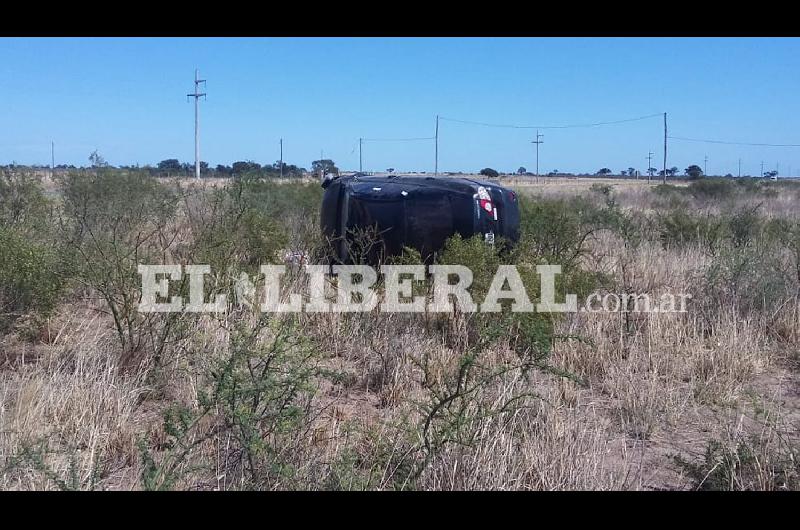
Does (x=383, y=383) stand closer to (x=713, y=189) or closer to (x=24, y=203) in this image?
(x=24, y=203)

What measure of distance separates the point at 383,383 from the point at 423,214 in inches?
122

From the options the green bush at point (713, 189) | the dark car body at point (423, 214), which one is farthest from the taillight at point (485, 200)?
the green bush at point (713, 189)

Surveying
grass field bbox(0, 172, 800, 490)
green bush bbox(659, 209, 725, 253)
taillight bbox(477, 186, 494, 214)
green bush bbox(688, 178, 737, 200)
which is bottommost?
grass field bbox(0, 172, 800, 490)

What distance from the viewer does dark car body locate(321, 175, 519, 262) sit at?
797cm

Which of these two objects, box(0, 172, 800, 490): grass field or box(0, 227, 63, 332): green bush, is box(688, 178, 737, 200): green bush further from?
box(0, 227, 63, 332): green bush

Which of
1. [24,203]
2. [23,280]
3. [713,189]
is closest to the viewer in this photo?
[23,280]

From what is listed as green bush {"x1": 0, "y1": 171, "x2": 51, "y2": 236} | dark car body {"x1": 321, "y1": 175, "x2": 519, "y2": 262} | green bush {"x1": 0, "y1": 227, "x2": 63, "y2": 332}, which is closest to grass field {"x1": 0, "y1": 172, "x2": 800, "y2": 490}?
green bush {"x1": 0, "y1": 227, "x2": 63, "y2": 332}

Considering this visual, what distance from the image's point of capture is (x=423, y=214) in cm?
805

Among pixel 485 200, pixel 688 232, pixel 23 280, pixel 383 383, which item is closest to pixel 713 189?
pixel 688 232

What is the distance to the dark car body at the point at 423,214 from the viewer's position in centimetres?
797

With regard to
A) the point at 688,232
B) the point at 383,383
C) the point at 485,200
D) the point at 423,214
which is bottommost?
the point at 383,383

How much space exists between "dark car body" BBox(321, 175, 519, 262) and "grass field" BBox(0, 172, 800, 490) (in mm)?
547

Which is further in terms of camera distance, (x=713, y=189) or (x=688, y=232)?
(x=713, y=189)
